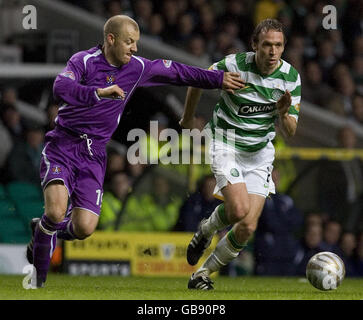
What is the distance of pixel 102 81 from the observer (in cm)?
862

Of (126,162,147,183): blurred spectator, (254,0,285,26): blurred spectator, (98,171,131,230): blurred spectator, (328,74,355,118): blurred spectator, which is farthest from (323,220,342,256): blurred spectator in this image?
(254,0,285,26): blurred spectator

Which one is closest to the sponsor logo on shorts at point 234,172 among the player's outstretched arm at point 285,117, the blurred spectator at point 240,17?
the player's outstretched arm at point 285,117

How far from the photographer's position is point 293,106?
9000 millimetres

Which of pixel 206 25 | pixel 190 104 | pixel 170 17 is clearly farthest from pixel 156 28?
pixel 190 104

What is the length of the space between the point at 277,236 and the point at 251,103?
3.82 metres

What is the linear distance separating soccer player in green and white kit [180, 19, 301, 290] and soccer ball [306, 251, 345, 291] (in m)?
0.61

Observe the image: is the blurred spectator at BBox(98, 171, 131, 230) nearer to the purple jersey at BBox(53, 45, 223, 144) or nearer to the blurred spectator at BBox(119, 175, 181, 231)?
the blurred spectator at BBox(119, 175, 181, 231)

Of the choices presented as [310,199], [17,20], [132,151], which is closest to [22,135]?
[132,151]

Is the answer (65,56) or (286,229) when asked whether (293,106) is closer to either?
(286,229)

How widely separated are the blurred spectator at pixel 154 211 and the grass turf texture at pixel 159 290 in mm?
986

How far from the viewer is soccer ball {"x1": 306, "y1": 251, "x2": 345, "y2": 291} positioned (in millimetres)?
8906

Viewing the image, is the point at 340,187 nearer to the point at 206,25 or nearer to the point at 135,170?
the point at 135,170

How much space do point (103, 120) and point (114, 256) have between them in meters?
4.03

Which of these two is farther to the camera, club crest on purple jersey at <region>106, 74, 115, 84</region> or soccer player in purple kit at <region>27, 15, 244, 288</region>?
club crest on purple jersey at <region>106, 74, 115, 84</region>
